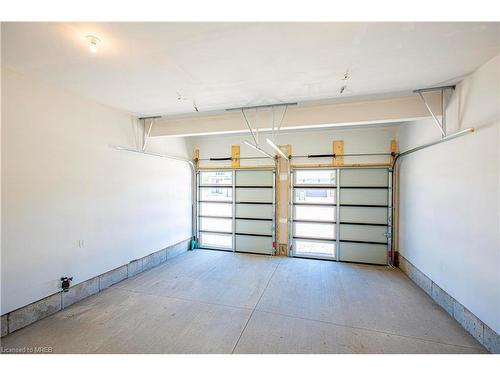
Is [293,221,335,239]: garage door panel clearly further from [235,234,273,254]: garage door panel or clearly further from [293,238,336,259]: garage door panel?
[235,234,273,254]: garage door panel

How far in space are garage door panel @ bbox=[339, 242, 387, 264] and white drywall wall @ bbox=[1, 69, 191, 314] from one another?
4296 mm

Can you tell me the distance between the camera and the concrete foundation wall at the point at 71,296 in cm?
240

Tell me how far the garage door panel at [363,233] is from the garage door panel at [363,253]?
14 centimetres

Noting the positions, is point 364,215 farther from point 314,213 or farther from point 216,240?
point 216,240

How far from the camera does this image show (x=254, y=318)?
271 centimetres

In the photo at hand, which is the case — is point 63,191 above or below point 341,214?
above

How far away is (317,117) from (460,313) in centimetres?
313

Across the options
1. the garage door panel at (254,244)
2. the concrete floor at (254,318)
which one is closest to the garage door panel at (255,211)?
the garage door panel at (254,244)

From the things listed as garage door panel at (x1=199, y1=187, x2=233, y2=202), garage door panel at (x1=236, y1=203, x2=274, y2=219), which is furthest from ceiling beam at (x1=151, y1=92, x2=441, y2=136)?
garage door panel at (x1=236, y1=203, x2=274, y2=219)

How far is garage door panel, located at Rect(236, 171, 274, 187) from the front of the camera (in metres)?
5.48

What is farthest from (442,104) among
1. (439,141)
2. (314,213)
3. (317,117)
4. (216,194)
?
(216,194)

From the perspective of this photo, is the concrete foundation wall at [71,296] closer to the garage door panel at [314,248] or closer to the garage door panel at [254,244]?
the garage door panel at [254,244]

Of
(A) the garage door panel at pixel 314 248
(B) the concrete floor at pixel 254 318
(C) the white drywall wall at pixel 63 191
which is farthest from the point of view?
(A) the garage door panel at pixel 314 248

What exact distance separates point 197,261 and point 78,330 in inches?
101
